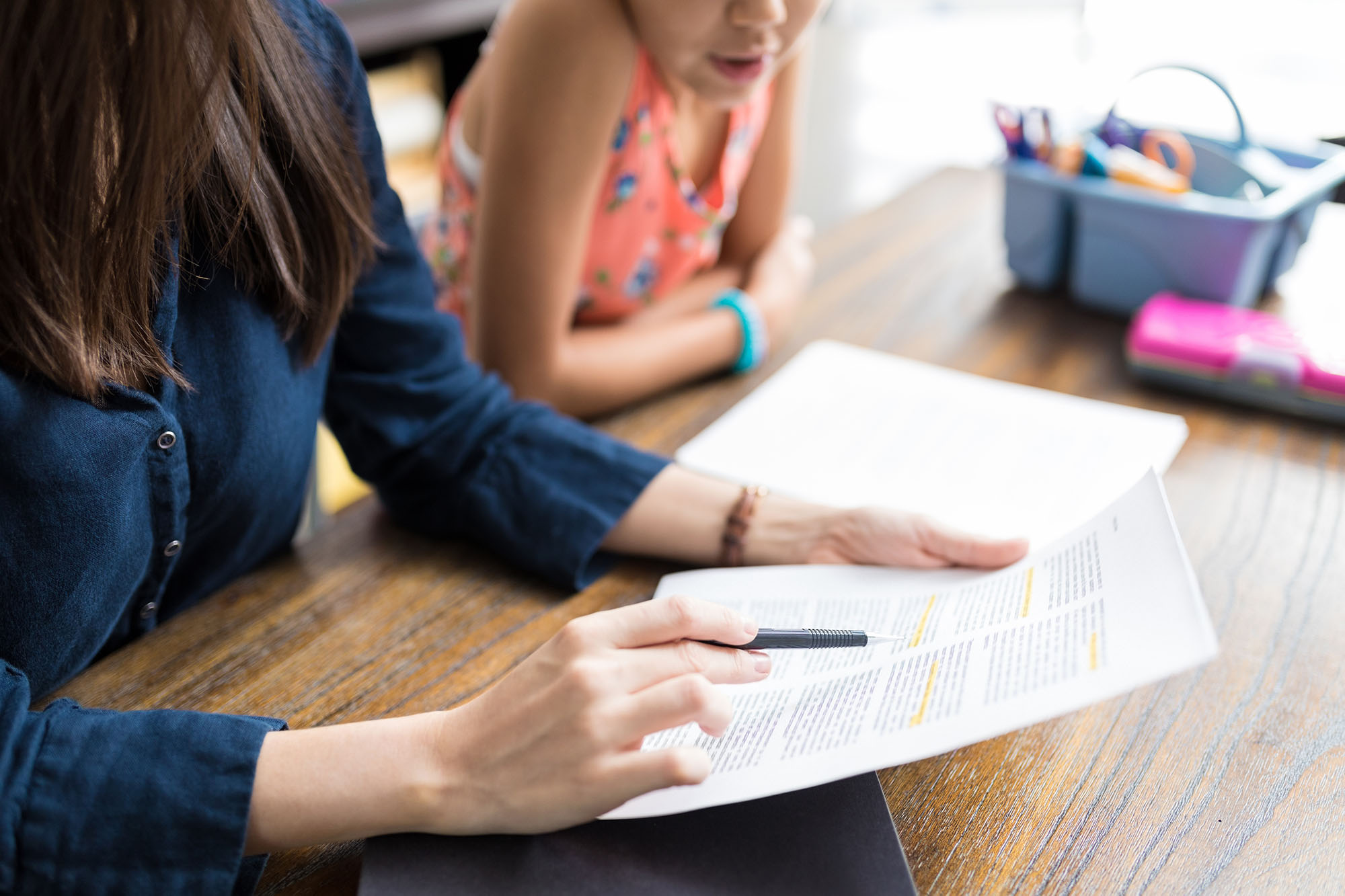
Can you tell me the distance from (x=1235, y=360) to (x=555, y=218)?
610mm

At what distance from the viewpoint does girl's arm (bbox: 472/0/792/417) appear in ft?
2.94

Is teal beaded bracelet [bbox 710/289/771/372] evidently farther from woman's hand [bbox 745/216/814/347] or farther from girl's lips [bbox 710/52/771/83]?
girl's lips [bbox 710/52/771/83]

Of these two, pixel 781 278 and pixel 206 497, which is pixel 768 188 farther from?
pixel 206 497

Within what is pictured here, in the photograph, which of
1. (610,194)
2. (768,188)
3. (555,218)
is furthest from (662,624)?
(768,188)

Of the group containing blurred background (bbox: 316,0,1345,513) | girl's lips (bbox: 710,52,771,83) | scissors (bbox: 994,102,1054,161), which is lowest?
blurred background (bbox: 316,0,1345,513)

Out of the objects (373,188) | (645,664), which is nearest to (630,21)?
(373,188)

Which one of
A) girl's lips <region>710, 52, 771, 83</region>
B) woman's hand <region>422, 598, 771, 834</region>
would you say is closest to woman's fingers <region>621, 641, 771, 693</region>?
woman's hand <region>422, 598, 771, 834</region>

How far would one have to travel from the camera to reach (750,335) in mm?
1027

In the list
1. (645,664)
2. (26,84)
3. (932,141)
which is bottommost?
(932,141)

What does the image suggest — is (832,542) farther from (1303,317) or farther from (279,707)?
(1303,317)

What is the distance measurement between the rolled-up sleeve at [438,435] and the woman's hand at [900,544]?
141 millimetres

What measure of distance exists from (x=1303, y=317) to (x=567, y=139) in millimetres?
759

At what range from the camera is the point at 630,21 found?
901mm

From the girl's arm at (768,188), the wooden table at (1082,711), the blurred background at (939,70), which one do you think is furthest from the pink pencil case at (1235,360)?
the blurred background at (939,70)
